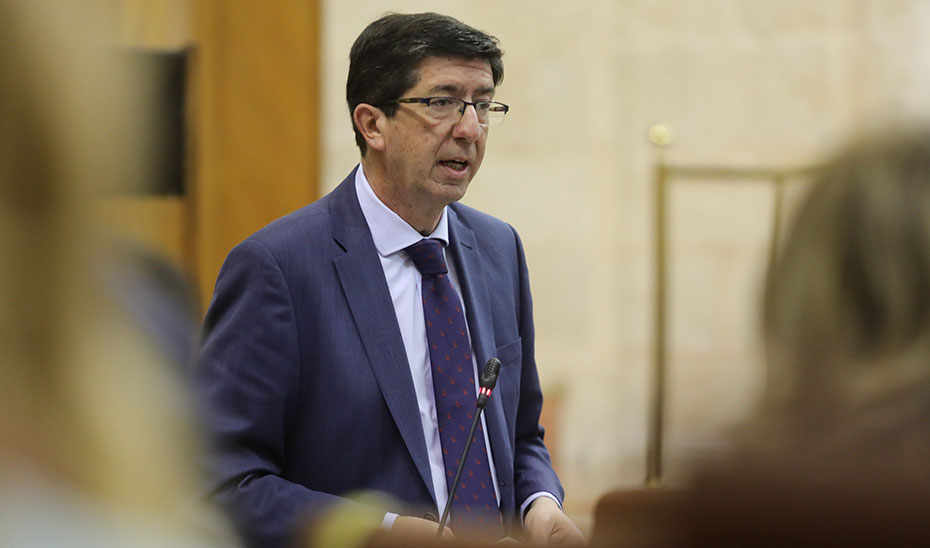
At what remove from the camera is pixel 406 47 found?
89.3 inches

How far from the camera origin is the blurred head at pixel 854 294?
836mm

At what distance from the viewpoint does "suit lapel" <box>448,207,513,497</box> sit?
217 centimetres

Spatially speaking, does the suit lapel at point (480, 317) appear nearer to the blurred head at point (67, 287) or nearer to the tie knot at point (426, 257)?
the tie knot at point (426, 257)

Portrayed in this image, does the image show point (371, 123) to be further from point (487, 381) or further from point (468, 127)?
point (487, 381)

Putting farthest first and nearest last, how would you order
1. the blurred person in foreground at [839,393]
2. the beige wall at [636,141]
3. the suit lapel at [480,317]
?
the beige wall at [636,141], the suit lapel at [480,317], the blurred person in foreground at [839,393]

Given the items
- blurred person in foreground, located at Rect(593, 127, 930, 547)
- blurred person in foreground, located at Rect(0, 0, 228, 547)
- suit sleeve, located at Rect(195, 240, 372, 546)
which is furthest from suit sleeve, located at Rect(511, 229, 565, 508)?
blurred person in foreground, located at Rect(0, 0, 228, 547)

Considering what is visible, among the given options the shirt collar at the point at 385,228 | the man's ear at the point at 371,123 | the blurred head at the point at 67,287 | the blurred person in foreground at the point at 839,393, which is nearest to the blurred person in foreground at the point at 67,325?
the blurred head at the point at 67,287

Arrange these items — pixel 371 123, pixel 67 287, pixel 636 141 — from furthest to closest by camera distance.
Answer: pixel 636 141 → pixel 371 123 → pixel 67 287

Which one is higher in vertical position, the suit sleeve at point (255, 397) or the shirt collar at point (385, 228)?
the shirt collar at point (385, 228)

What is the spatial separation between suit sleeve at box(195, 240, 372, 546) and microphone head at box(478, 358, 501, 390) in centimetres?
32

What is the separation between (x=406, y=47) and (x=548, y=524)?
972 millimetres

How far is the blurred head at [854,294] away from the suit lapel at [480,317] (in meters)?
1.32

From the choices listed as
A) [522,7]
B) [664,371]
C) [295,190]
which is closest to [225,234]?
[295,190]

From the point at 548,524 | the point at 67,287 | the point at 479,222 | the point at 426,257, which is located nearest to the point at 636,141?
the point at 479,222
